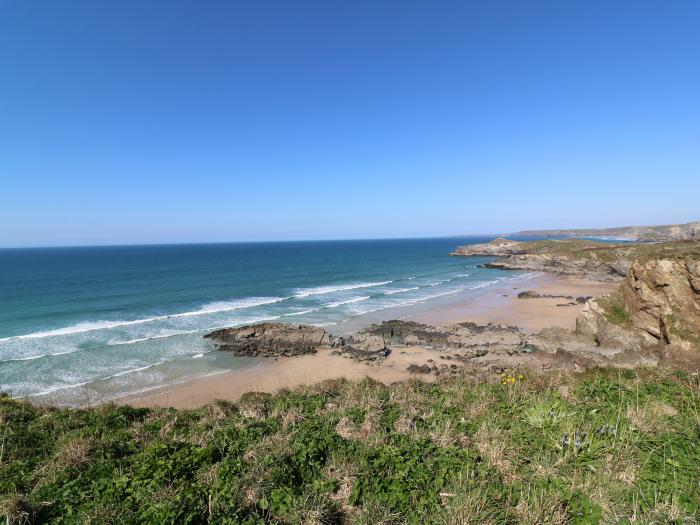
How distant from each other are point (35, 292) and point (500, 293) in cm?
6783

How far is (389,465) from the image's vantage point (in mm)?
5129

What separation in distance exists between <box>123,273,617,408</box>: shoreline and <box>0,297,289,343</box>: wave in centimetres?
1641

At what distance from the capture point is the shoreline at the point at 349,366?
17.5 meters

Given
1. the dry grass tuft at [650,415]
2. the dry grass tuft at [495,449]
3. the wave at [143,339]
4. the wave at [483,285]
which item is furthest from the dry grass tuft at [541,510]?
the wave at [483,285]

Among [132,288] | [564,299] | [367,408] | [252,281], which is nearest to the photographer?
[367,408]

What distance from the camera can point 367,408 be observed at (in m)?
7.70

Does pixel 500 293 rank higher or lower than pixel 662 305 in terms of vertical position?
lower

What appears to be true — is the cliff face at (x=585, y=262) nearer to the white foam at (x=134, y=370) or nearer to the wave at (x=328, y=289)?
the wave at (x=328, y=289)

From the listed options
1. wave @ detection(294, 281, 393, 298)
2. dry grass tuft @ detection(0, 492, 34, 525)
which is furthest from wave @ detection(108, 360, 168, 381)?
wave @ detection(294, 281, 393, 298)

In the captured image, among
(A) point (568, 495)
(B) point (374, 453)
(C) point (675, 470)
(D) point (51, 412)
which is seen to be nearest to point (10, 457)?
(D) point (51, 412)

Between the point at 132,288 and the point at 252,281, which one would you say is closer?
the point at 132,288

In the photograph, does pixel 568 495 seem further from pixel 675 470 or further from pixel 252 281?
pixel 252 281

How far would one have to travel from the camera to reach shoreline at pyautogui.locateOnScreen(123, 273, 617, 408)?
1752 centimetres

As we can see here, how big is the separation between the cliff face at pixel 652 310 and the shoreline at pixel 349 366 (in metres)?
8.46
